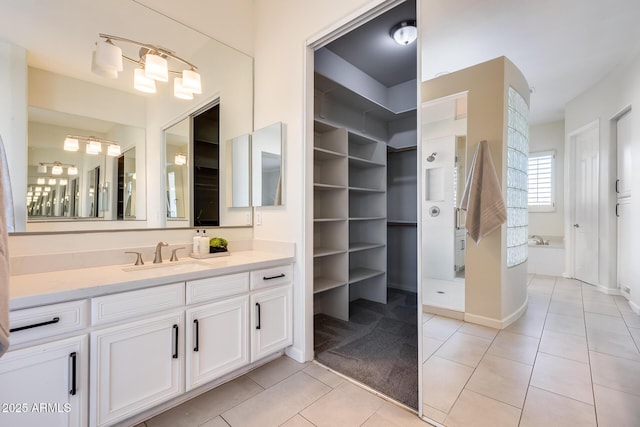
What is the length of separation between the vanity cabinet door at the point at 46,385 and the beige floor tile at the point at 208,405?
413 millimetres

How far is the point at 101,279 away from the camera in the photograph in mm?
1392

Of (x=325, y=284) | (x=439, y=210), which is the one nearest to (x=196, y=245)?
(x=325, y=284)

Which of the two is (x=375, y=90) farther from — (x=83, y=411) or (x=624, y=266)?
(x=83, y=411)

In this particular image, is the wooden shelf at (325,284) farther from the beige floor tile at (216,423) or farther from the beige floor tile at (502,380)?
the beige floor tile at (502,380)

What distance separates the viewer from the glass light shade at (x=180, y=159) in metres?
2.12

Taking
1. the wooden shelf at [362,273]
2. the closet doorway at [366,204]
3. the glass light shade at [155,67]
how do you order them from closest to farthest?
the glass light shade at [155,67] → the closet doorway at [366,204] → the wooden shelf at [362,273]

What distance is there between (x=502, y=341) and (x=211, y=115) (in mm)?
2527

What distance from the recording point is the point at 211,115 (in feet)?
7.62

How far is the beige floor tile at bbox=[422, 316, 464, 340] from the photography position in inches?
61.6

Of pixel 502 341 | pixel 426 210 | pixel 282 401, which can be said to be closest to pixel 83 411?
pixel 282 401

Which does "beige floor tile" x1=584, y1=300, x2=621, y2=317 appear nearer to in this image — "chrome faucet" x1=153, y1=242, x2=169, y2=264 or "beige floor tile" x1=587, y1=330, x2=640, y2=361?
"beige floor tile" x1=587, y1=330, x2=640, y2=361

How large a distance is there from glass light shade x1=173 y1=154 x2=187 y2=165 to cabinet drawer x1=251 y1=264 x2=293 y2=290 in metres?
1.02

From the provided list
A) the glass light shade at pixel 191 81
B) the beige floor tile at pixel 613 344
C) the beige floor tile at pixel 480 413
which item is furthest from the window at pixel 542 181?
the glass light shade at pixel 191 81

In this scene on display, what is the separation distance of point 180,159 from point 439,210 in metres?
1.87
